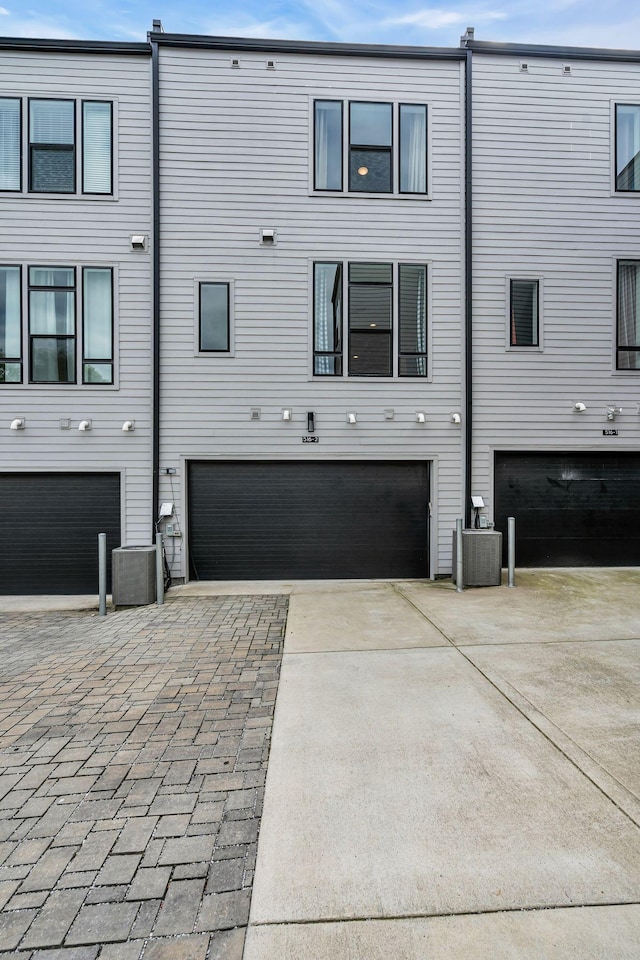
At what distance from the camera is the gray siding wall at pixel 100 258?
7.32 metres

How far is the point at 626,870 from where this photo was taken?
1.94 meters

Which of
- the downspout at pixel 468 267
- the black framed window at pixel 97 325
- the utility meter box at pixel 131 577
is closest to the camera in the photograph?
the utility meter box at pixel 131 577

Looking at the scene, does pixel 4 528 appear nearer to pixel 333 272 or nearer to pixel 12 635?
pixel 12 635

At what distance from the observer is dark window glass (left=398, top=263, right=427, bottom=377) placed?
7703mm

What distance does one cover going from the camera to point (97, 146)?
24.3 feet

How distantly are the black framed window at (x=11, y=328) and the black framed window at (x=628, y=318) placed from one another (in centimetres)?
957

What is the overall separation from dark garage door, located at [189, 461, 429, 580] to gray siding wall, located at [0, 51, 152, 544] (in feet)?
3.37

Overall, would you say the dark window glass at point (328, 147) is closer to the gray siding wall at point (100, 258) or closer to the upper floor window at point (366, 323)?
the upper floor window at point (366, 323)

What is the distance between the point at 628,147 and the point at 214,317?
A: 7.41 metres

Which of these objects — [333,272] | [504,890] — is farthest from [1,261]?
[504,890]

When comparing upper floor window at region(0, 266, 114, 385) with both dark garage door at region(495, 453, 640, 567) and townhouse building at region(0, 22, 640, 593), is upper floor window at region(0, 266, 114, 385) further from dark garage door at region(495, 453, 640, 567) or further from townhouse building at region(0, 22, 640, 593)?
dark garage door at region(495, 453, 640, 567)

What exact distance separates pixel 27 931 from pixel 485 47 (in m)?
11.0

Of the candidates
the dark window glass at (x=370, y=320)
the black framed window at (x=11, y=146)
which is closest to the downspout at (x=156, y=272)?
the black framed window at (x=11, y=146)

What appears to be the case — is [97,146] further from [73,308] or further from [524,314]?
[524,314]
